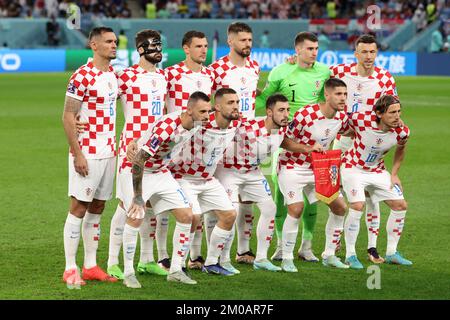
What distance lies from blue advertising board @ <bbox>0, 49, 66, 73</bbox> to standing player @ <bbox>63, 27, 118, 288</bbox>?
3143 cm

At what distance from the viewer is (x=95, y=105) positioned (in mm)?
8516

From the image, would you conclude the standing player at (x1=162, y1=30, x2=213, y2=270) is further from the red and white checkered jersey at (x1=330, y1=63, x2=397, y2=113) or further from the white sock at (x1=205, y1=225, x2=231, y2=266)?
the red and white checkered jersey at (x1=330, y1=63, x2=397, y2=113)

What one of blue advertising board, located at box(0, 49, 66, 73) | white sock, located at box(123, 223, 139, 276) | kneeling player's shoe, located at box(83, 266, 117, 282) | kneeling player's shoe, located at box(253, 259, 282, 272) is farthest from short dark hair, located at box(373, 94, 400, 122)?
blue advertising board, located at box(0, 49, 66, 73)

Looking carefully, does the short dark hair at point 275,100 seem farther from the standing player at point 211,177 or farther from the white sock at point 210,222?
the white sock at point 210,222

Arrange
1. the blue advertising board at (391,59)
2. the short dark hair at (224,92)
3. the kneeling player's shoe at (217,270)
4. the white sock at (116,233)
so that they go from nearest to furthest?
1. the short dark hair at (224,92)
2. the white sock at (116,233)
3. the kneeling player's shoe at (217,270)
4. the blue advertising board at (391,59)

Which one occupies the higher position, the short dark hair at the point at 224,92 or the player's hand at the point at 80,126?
the short dark hair at the point at 224,92

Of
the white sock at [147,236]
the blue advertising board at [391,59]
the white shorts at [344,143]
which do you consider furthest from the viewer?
the blue advertising board at [391,59]

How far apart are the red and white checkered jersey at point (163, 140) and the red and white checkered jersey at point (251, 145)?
0.81 m

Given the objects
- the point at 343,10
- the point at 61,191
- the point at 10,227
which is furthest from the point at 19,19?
the point at 10,227

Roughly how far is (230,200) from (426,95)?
21.7 m

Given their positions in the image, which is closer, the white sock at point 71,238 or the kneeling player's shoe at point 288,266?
the white sock at point 71,238

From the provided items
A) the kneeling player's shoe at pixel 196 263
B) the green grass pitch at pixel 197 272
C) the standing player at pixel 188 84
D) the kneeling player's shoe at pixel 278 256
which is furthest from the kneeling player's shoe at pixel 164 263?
the kneeling player's shoe at pixel 278 256

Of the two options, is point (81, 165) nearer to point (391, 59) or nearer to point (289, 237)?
point (289, 237)

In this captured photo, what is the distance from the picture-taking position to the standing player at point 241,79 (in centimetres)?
968
